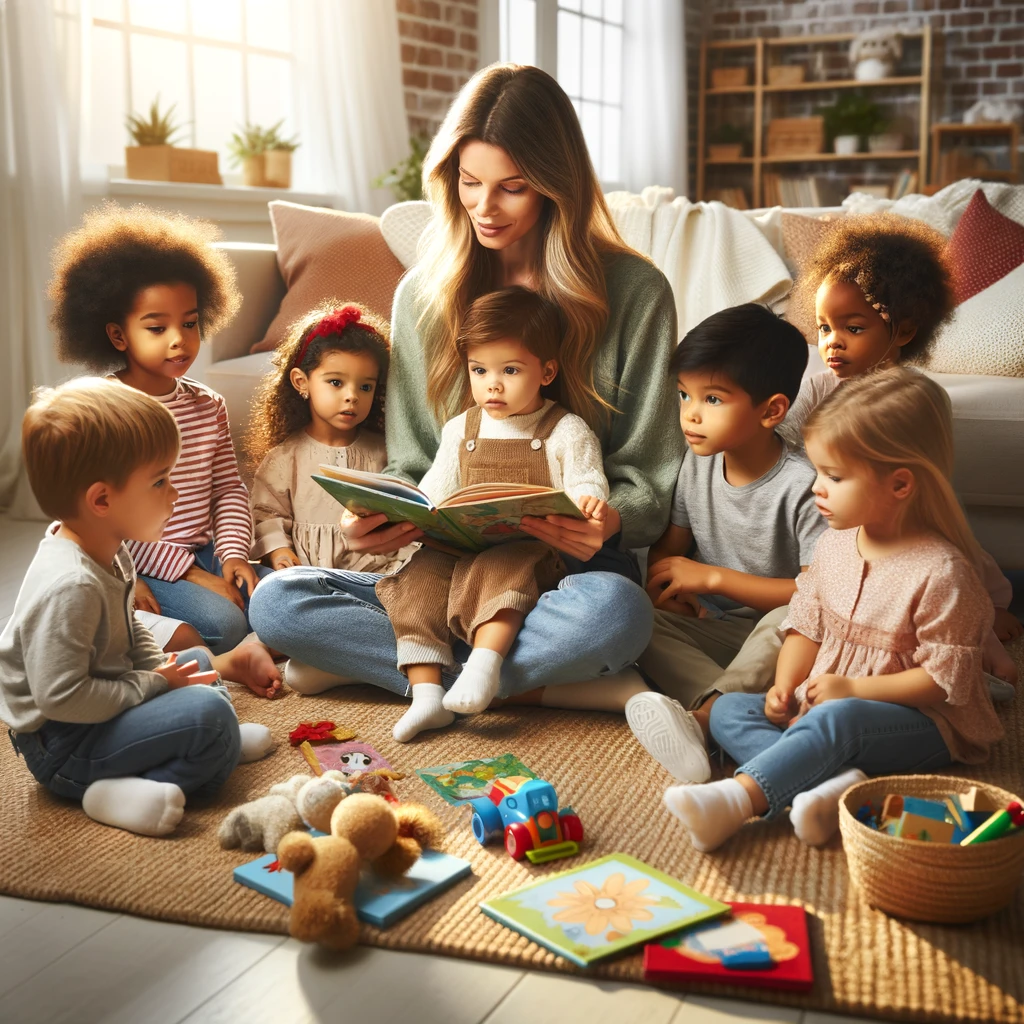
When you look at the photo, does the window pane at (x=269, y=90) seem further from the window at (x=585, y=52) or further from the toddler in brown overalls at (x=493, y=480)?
the toddler in brown overalls at (x=493, y=480)

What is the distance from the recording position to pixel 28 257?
3.23 meters

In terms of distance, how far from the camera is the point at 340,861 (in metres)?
1.18

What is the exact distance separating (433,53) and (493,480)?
3.28m

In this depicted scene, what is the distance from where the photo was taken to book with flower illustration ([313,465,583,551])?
5.24ft

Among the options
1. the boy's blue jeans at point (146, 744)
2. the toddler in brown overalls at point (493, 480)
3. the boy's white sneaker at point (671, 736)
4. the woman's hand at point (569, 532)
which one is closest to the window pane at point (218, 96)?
the toddler in brown overalls at point (493, 480)

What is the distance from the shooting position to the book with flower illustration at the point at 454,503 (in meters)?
1.60

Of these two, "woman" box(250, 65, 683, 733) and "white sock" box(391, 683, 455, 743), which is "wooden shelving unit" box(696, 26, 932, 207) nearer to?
"woman" box(250, 65, 683, 733)

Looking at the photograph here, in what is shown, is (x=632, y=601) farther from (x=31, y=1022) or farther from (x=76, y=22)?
(x=76, y=22)

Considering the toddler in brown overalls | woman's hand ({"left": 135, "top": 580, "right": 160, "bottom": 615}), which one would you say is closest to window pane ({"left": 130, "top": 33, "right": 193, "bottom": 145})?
woman's hand ({"left": 135, "top": 580, "right": 160, "bottom": 615})

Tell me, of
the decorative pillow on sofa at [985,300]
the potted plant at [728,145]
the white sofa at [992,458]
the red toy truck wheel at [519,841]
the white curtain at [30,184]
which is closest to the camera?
the red toy truck wheel at [519,841]

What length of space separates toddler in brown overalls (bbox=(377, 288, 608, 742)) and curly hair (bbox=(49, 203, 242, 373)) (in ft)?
1.81

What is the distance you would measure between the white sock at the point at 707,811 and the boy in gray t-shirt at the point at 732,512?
0.34 metres

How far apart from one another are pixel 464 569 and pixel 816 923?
2.64 feet

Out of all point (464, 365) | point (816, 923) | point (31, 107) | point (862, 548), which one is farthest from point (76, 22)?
point (816, 923)
